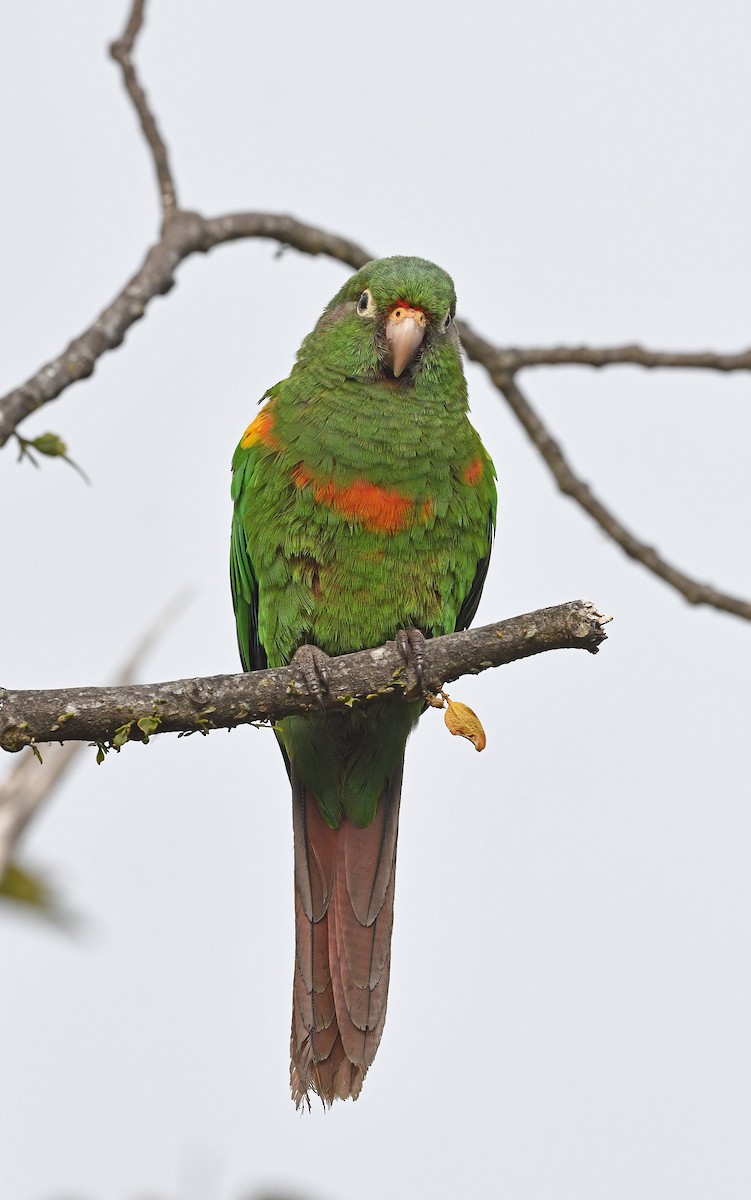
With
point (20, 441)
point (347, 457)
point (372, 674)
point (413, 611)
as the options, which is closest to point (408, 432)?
point (347, 457)

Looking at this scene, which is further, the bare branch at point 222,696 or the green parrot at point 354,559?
the green parrot at point 354,559

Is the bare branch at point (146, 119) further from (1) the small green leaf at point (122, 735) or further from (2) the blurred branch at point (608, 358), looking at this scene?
(1) the small green leaf at point (122, 735)

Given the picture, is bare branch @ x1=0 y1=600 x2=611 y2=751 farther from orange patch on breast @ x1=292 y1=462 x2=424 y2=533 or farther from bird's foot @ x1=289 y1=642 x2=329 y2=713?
orange patch on breast @ x1=292 y1=462 x2=424 y2=533

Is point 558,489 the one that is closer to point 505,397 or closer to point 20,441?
point 505,397

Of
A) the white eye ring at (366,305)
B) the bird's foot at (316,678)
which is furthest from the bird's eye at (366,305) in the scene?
the bird's foot at (316,678)

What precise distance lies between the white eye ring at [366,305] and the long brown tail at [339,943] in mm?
1704

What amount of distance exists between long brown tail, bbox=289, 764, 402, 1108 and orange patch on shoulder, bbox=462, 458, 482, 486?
1.13m

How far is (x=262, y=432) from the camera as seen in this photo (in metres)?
4.47

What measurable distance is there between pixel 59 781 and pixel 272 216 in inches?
111

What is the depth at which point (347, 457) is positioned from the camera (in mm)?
4188

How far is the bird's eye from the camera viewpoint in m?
4.47

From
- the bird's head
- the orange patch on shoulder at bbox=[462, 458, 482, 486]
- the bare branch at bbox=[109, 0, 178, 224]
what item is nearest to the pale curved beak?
the bird's head

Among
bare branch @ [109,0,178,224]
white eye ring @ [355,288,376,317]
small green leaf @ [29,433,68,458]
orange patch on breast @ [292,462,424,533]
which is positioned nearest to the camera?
small green leaf @ [29,433,68,458]

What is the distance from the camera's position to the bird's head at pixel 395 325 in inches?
172
